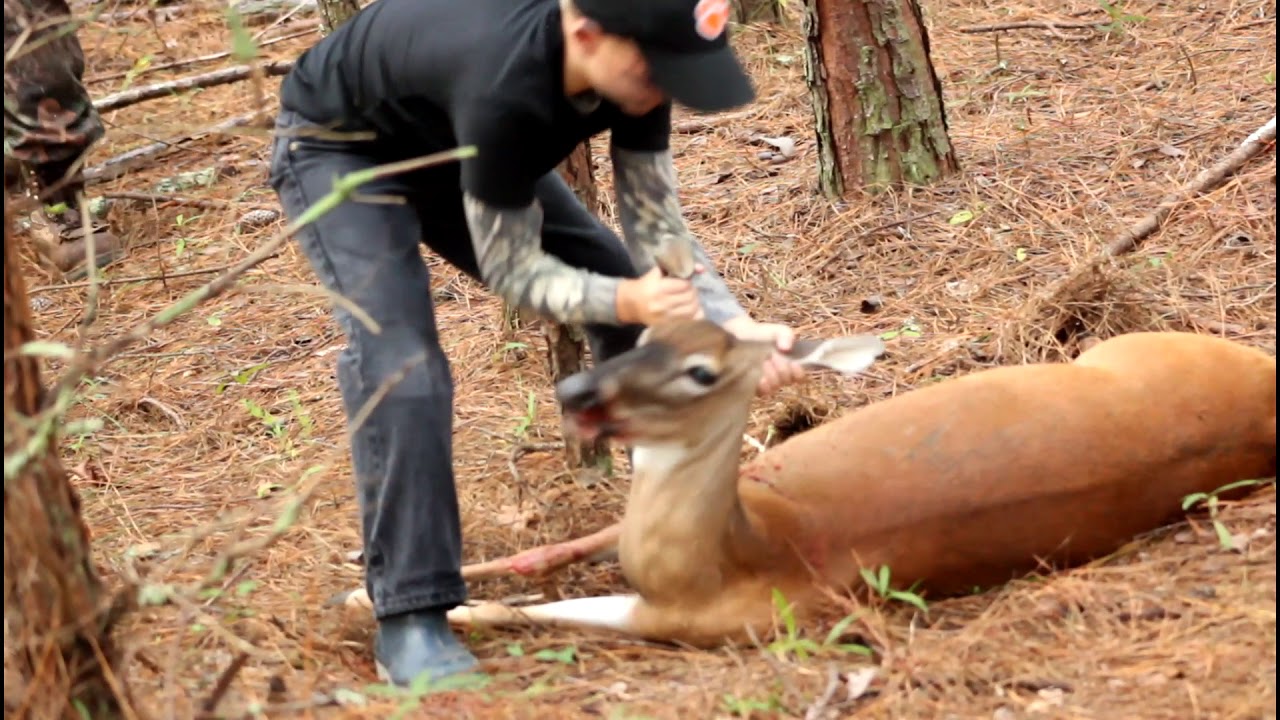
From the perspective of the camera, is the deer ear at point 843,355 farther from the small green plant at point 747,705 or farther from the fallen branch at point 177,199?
the fallen branch at point 177,199

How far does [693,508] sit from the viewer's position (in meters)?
3.57

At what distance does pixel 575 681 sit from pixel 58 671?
120cm

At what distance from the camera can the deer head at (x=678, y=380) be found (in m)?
3.49

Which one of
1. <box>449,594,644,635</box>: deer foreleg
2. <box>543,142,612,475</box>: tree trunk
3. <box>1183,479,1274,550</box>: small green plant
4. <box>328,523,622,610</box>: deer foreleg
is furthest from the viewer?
<box>543,142,612,475</box>: tree trunk

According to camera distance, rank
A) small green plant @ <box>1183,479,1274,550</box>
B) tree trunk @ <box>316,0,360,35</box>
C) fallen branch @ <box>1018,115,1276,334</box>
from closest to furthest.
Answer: small green plant @ <box>1183,479,1274,550</box> < fallen branch @ <box>1018,115,1276,334</box> < tree trunk @ <box>316,0,360,35</box>

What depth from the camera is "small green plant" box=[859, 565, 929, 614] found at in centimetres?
357

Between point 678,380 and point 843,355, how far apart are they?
0.39m

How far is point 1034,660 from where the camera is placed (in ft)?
10.8

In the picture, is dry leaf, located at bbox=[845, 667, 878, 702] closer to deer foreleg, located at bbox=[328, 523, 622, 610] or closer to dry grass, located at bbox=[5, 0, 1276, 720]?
dry grass, located at bbox=[5, 0, 1276, 720]

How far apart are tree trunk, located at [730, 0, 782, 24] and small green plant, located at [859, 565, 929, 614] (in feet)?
18.4

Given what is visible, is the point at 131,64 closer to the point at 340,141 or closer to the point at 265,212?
the point at 265,212

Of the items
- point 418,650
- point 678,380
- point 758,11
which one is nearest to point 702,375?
point 678,380

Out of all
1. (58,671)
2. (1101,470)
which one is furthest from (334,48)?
(1101,470)

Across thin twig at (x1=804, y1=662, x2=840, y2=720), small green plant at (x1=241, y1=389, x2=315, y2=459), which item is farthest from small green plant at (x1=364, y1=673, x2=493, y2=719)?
small green plant at (x1=241, y1=389, x2=315, y2=459)
